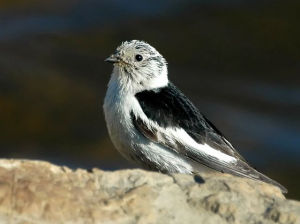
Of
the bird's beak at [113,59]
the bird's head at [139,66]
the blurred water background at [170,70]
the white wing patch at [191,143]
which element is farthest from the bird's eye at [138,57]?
the blurred water background at [170,70]

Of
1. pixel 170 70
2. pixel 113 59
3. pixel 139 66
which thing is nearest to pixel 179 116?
pixel 139 66

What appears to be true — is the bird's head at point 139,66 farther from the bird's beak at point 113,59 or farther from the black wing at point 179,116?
the black wing at point 179,116

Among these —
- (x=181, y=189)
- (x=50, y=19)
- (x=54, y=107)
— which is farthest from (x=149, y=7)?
(x=181, y=189)

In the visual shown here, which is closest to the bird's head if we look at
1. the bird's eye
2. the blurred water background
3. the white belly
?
the bird's eye

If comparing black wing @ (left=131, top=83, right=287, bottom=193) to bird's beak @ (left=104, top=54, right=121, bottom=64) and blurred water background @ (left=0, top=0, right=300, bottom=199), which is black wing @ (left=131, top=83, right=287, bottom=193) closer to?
bird's beak @ (left=104, top=54, right=121, bottom=64)

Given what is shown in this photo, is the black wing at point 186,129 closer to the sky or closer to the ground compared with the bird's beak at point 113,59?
closer to the ground

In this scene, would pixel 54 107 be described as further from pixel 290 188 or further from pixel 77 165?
pixel 290 188

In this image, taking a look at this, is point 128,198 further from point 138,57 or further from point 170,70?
point 170,70
